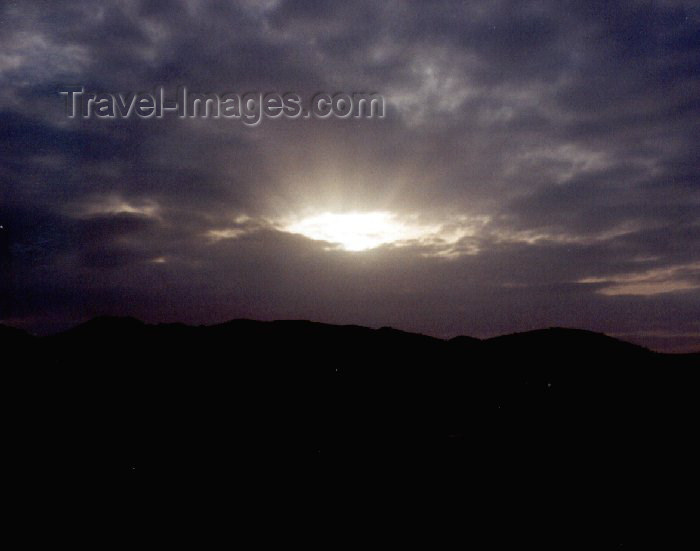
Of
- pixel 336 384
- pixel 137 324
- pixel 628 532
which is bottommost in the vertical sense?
pixel 628 532

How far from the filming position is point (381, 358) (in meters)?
39.5

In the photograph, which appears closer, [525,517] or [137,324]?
[525,517]

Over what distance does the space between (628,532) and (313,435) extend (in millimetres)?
13456

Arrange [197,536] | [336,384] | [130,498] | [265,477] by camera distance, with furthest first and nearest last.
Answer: [336,384]
[265,477]
[130,498]
[197,536]

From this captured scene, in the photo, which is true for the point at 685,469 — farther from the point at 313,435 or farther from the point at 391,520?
the point at 313,435

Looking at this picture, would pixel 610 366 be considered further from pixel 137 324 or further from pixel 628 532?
pixel 137 324

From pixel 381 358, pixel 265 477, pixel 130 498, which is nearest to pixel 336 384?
pixel 381 358

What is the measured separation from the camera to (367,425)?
85.1 feet

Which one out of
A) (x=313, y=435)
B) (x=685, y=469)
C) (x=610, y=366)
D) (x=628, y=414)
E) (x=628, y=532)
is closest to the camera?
(x=628, y=532)

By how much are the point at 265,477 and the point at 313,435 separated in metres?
5.43

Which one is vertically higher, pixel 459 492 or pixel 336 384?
pixel 336 384

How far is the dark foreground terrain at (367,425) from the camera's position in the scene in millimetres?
16688

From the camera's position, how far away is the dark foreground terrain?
54.7 feet

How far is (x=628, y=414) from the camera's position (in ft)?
92.5
